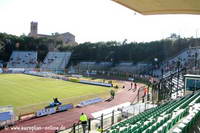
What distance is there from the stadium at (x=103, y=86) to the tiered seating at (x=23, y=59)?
391 mm

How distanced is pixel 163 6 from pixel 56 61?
7931 cm

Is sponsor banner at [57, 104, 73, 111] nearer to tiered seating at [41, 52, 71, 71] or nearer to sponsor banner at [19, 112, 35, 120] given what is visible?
sponsor banner at [19, 112, 35, 120]

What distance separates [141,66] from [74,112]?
4352 cm

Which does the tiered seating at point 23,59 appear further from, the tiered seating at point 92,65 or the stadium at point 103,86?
the tiered seating at point 92,65

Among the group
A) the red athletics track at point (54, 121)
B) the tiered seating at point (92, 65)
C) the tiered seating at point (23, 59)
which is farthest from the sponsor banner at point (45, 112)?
the tiered seating at point (23, 59)

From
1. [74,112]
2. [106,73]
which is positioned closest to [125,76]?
[106,73]

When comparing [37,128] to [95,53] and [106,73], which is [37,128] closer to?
[106,73]

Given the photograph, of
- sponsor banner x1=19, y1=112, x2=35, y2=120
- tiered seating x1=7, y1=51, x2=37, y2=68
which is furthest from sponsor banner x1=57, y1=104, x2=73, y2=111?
tiered seating x1=7, y1=51, x2=37, y2=68

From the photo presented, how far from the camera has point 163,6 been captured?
5.71 meters

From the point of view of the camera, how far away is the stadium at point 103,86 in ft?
25.1

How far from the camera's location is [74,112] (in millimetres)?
18953

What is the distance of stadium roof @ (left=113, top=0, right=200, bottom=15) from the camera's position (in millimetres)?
5309

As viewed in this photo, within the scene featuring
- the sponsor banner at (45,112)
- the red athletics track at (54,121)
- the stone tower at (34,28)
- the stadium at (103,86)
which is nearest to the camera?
the stadium at (103,86)

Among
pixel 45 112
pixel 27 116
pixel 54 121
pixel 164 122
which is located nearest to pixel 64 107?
pixel 45 112
